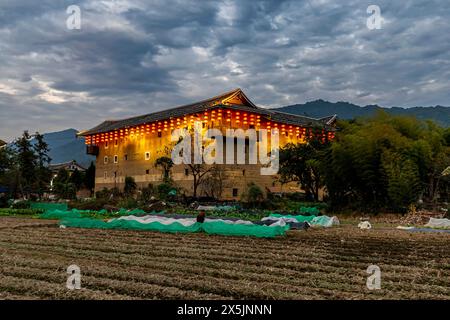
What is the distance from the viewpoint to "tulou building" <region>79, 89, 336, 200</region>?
24922mm

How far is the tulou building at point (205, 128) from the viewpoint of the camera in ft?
81.8

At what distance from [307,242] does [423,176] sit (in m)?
9.37

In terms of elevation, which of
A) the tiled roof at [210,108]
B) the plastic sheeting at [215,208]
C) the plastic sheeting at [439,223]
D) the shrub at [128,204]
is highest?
the tiled roof at [210,108]

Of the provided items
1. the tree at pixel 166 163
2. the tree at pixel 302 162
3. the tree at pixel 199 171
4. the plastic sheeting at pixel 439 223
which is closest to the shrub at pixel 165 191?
the tree at pixel 199 171

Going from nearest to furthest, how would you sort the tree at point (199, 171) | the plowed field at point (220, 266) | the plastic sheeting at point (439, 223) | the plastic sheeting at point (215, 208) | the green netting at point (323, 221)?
the plowed field at point (220, 266), the plastic sheeting at point (439, 223), the green netting at point (323, 221), the plastic sheeting at point (215, 208), the tree at point (199, 171)

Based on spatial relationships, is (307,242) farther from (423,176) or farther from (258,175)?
(258,175)

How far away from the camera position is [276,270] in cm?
543

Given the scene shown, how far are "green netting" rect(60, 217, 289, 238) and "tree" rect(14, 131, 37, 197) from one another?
61.4 feet

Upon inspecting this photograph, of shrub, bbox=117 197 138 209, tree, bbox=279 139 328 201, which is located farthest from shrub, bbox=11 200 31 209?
tree, bbox=279 139 328 201

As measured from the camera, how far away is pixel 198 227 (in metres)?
10.6

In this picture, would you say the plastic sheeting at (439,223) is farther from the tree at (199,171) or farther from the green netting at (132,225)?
the tree at (199,171)

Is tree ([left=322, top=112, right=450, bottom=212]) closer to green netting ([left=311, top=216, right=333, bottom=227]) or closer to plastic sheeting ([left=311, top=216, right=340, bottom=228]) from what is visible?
plastic sheeting ([left=311, top=216, right=340, bottom=228])

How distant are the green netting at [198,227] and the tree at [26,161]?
1871 cm

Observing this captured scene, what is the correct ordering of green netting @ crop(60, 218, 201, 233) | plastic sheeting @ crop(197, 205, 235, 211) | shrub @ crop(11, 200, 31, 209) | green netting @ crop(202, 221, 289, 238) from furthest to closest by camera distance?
shrub @ crop(11, 200, 31, 209) → plastic sheeting @ crop(197, 205, 235, 211) → green netting @ crop(60, 218, 201, 233) → green netting @ crop(202, 221, 289, 238)
